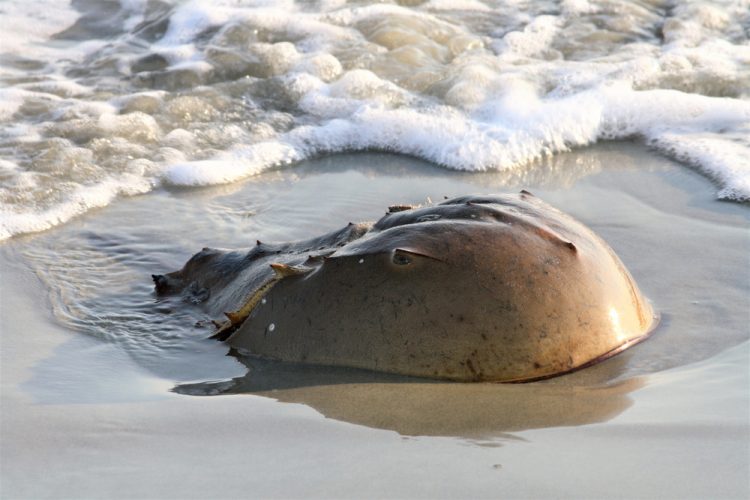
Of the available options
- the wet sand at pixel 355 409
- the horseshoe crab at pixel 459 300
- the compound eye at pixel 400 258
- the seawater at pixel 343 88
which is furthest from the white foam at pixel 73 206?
the compound eye at pixel 400 258

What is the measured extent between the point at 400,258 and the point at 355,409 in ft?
1.55

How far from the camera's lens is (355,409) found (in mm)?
2514

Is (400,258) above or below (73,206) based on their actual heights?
above

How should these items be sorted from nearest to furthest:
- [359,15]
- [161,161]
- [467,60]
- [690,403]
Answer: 1. [690,403]
2. [161,161]
3. [467,60]
4. [359,15]

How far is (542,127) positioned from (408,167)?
91 cm

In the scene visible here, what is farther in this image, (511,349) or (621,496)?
(511,349)

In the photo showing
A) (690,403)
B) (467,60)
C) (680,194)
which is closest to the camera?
(690,403)

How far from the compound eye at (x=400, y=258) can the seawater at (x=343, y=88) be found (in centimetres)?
Result: 243

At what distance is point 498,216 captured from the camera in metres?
2.82

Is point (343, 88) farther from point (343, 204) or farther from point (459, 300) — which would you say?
point (459, 300)

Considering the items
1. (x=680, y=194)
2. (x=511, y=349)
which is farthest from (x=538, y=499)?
(x=680, y=194)

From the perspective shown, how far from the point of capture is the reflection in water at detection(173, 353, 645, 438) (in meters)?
2.40

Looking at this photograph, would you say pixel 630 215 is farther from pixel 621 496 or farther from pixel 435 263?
pixel 621 496

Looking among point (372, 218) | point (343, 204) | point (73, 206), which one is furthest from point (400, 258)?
point (73, 206)
